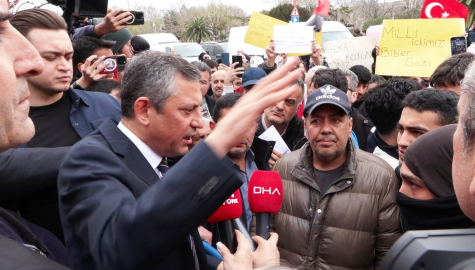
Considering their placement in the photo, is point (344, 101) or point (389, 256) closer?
point (389, 256)

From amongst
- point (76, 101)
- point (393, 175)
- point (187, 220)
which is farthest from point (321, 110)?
point (187, 220)

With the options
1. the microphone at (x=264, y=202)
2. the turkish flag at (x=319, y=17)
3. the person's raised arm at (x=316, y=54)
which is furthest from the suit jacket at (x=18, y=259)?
the turkish flag at (x=319, y=17)

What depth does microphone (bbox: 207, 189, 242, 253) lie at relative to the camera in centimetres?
176

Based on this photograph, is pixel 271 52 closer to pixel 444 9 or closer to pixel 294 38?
pixel 294 38

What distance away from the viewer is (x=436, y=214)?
1.71m

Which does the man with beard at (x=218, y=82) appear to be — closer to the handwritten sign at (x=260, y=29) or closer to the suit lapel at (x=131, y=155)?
the handwritten sign at (x=260, y=29)

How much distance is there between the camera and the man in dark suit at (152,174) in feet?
4.02

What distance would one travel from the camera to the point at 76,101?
2.65 metres

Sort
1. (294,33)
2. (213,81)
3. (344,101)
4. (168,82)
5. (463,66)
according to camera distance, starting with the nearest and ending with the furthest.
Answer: (168,82)
(344,101)
(463,66)
(294,33)
(213,81)

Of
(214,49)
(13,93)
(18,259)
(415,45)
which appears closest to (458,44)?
(415,45)

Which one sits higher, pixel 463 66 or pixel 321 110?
pixel 463 66

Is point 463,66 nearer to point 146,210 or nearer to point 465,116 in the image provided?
point 465,116

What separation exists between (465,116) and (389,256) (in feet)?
1.72

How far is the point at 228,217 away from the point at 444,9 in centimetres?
496
